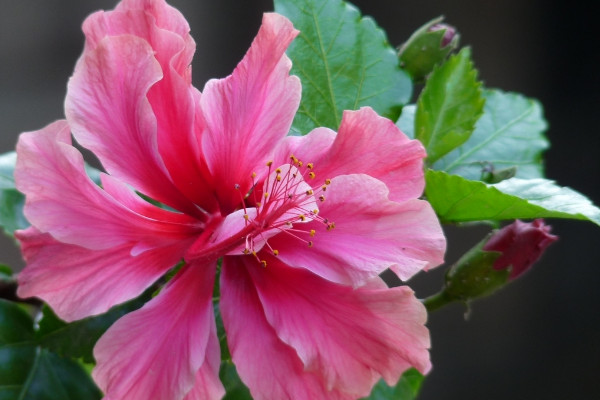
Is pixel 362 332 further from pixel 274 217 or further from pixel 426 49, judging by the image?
pixel 426 49

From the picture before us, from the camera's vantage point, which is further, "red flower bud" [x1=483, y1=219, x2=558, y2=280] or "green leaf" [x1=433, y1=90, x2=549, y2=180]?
"green leaf" [x1=433, y1=90, x2=549, y2=180]

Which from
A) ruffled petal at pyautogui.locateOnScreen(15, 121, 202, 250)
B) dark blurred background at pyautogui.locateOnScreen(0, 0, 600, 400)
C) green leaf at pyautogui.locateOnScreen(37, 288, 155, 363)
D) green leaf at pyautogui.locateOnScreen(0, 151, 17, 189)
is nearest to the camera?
ruffled petal at pyautogui.locateOnScreen(15, 121, 202, 250)

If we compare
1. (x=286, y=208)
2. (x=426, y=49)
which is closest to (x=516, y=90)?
(x=426, y=49)

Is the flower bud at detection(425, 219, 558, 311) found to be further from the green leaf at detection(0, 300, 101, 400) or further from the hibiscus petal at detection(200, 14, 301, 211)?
the green leaf at detection(0, 300, 101, 400)

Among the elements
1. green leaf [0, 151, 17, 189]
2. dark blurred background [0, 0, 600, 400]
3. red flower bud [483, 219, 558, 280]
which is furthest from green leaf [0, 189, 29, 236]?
dark blurred background [0, 0, 600, 400]

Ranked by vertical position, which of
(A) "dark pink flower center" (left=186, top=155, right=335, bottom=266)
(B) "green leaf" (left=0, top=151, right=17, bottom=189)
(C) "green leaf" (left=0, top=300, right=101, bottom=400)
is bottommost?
(C) "green leaf" (left=0, top=300, right=101, bottom=400)

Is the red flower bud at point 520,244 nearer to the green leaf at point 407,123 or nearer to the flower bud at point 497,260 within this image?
the flower bud at point 497,260

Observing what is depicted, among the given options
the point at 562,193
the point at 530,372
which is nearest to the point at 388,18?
the point at 530,372
